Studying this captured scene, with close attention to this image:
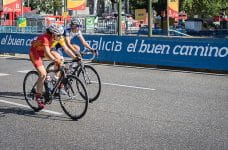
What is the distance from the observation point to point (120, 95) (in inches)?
413

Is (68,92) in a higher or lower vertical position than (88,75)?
lower

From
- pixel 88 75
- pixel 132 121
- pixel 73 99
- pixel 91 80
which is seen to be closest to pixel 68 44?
pixel 88 75

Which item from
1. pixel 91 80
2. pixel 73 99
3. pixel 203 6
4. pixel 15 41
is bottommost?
pixel 73 99

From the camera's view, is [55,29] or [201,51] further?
[201,51]

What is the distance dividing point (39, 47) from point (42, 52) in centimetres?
16

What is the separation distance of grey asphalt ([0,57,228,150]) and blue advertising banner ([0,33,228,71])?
2310mm

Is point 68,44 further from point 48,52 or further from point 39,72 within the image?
point 48,52

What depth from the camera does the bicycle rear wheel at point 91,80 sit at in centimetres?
934

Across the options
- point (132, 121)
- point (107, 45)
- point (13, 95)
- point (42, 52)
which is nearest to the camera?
point (132, 121)

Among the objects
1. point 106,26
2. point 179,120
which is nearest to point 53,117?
point 179,120

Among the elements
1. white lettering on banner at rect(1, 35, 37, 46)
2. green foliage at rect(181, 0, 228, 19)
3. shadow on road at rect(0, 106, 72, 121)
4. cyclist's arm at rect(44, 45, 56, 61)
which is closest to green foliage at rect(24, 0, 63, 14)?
green foliage at rect(181, 0, 228, 19)

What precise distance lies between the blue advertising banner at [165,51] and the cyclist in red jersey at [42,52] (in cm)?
749

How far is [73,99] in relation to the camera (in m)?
7.82

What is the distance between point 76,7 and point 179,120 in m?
20.2
